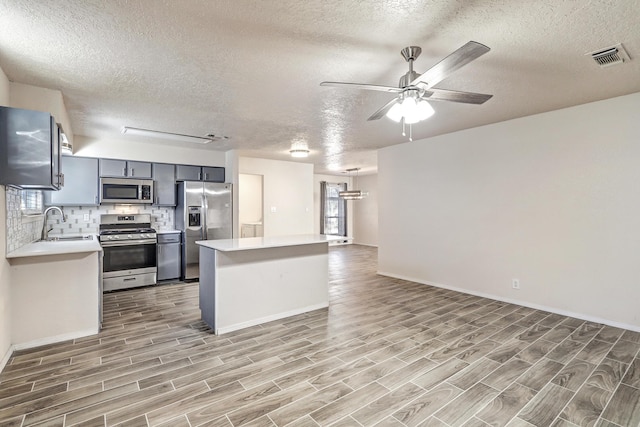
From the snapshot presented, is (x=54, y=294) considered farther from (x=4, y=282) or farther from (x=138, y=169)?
(x=138, y=169)

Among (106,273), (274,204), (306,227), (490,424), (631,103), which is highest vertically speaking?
(631,103)

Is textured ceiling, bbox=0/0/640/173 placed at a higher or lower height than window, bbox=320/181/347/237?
higher

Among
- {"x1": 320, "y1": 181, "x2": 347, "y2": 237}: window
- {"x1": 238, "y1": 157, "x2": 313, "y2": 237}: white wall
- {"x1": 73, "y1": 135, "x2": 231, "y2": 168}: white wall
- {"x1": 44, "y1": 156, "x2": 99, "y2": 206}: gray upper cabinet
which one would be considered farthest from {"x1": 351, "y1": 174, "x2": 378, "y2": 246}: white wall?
{"x1": 44, "y1": 156, "x2": 99, "y2": 206}: gray upper cabinet

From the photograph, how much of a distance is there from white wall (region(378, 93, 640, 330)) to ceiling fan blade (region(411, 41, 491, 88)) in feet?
8.97

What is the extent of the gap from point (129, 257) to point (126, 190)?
112 cm

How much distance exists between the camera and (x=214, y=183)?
230 inches

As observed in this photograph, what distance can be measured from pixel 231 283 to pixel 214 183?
2.99 metres

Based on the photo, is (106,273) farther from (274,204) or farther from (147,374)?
(274,204)

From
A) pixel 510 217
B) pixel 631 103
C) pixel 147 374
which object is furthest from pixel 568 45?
pixel 147 374

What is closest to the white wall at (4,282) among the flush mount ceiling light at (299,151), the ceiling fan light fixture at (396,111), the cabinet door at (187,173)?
the cabinet door at (187,173)

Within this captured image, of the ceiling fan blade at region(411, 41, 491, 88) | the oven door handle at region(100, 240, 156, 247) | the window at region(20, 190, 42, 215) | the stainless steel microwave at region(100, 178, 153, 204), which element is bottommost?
the oven door handle at region(100, 240, 156, 247)

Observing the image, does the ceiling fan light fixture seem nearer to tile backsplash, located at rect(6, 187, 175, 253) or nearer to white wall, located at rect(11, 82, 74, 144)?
white wall, located at rect(11, 82, 74, 144)

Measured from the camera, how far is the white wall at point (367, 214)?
410 inches

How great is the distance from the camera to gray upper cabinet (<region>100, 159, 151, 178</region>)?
5.08m
